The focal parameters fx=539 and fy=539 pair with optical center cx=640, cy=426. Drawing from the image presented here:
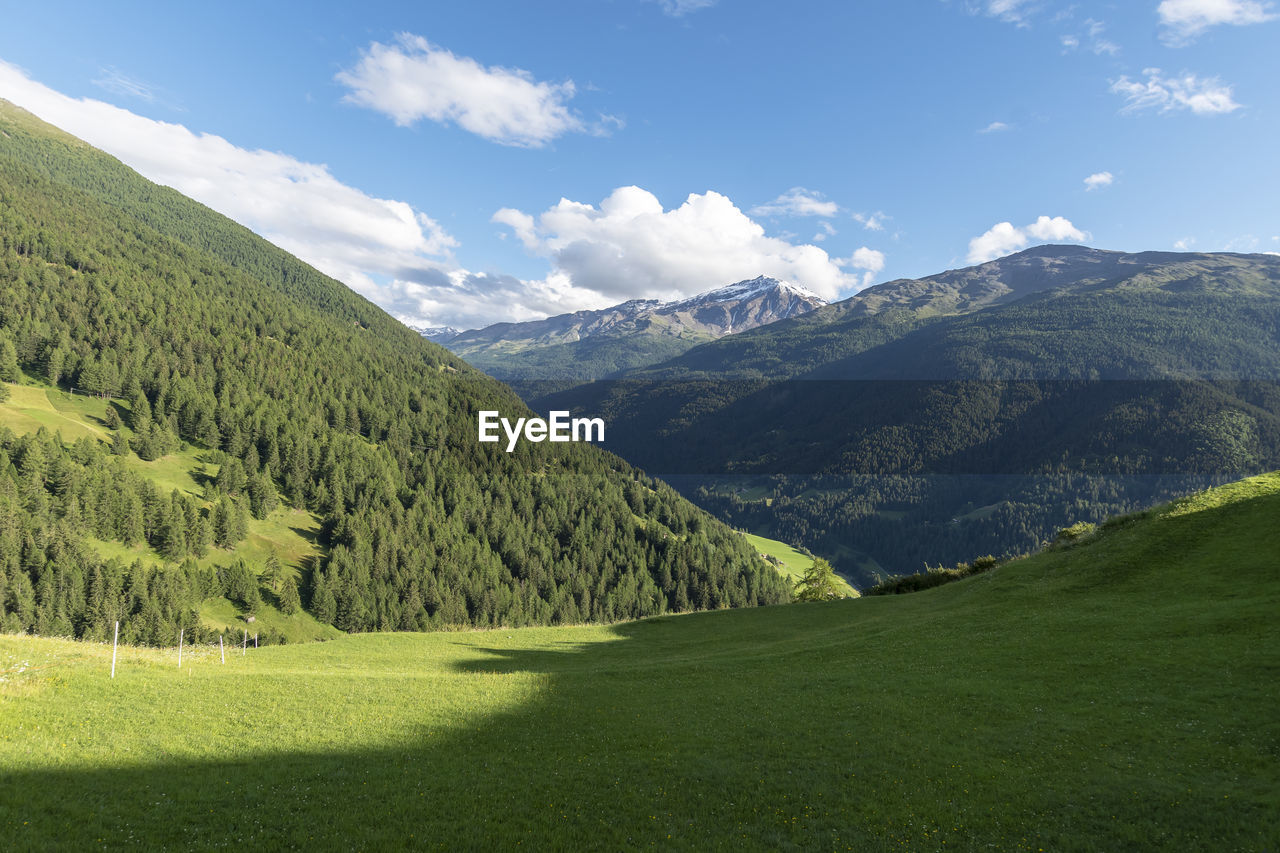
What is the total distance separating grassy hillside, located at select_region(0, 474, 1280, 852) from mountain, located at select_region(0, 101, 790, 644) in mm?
94048

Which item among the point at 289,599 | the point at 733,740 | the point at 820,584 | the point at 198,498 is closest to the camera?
the point at 733,740

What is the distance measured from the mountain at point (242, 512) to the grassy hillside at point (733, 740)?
94048 millimetres

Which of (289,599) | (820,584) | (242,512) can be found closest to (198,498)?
(242,512)

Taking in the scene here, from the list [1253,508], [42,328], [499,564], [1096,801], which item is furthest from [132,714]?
[42,328]

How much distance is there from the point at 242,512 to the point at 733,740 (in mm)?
152298

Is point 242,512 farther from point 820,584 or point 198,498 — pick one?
point 820,584

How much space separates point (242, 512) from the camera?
135 metres

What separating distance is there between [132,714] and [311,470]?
530 ft

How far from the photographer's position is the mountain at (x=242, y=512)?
10469cm

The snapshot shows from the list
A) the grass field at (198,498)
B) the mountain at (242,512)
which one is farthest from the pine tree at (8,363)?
the grass field at (198,498)

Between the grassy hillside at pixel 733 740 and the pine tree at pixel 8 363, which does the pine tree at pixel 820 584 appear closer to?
the grassy hillside at pixel 733 740

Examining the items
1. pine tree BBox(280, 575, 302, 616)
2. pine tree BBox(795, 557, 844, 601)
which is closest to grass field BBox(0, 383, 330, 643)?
pine tree BBox(280, 575, 302, 616)

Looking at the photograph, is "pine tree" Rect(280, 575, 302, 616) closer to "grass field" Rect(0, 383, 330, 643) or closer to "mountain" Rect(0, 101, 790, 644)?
"mountain" Rect(0, 101, 790, 644)

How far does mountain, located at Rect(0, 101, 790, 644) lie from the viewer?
105 m
